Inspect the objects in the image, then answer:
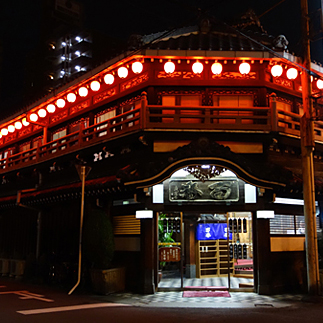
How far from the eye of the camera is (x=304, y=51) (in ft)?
44.3

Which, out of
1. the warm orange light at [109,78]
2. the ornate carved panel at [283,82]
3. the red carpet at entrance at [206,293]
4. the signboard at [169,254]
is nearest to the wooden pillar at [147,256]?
the signboard at [169,254]

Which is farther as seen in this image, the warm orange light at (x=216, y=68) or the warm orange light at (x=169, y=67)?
the warm orange light at (x=169, y=67)

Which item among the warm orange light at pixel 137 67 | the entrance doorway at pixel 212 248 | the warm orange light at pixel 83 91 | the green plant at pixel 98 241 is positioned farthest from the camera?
the warm orange light at pixel 83 91

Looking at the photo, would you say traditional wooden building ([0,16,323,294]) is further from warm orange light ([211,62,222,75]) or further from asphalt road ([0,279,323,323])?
asphalt road ([0,279,323,323])

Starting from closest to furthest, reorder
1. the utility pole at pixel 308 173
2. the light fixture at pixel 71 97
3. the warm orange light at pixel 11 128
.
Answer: the utility pole at pixel 308 173 → the light fixture at pixel 71 97 → the warm orange light at pixel 11 128

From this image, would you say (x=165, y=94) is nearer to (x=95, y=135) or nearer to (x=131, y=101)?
(x=131, y=101)

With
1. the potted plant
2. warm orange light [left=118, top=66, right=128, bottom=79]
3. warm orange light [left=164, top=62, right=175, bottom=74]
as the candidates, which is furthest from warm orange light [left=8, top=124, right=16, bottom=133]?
warm orange light [left=164, top=62, right=175, bottom=74]

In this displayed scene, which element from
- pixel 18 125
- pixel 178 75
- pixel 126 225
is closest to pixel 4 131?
pixel 18 125

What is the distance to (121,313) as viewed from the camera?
1025cm

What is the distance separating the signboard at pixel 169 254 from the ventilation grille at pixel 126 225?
1294 mm

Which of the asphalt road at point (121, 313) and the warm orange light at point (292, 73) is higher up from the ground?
the warm orange light at point (292, 73)

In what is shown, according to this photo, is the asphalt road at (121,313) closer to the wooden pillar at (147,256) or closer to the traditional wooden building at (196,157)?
the wooden pillar at (147,256)

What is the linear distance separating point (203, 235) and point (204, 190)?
502cm

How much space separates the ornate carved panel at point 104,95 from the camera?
720 inches
